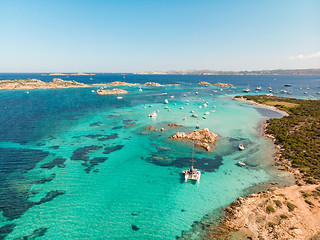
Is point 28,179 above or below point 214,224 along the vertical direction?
above

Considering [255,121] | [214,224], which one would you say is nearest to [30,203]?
→ [214,224]

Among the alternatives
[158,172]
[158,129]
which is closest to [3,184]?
[158,172]

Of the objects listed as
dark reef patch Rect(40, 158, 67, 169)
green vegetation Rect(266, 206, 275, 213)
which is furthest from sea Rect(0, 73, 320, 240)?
green vegetation Rect(266, 206, 275, 213)

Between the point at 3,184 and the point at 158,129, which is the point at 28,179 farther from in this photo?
the point at 158,129

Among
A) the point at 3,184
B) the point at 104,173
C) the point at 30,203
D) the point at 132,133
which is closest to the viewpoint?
the point at 30,203

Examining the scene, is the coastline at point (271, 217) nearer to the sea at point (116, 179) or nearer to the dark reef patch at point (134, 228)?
the sea at point (116, 179)

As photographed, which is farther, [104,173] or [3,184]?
[104,173]

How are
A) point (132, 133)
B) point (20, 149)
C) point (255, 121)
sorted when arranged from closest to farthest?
point (20, 149), point (132, 133), point (255, 121)
